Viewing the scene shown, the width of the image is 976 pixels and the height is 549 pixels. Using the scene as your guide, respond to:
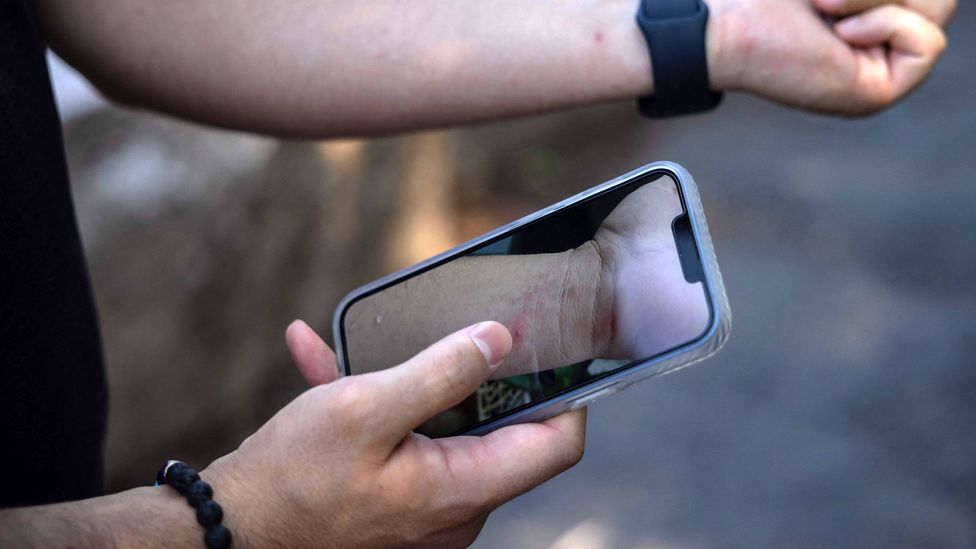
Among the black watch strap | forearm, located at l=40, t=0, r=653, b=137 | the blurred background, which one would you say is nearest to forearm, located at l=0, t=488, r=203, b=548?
forearm, located at l=40, t=0, r=653, b=137

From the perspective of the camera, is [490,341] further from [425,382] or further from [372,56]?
[372,56]

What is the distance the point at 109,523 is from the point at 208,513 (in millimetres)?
90

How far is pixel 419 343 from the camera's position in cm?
114

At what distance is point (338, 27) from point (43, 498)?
73 centimetres

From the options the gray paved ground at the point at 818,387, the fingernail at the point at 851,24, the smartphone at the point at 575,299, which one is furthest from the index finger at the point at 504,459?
the gray paved ground at the point at 818,387

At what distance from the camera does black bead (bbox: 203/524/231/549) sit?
34.7 inches

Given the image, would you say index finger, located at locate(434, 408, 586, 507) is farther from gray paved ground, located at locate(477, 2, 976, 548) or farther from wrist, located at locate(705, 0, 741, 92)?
gray paved ground, located at locate(477, 2, 976, 548)

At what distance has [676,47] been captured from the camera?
1271 millimetres

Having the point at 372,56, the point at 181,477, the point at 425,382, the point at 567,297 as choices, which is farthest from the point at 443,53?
the point at 181,477

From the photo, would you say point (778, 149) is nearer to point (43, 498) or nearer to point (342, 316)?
point (342, 316)

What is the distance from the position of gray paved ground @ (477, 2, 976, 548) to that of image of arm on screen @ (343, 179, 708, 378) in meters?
1.35

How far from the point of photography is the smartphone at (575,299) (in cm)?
98

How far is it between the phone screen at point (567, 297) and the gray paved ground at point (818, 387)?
4.43 ft

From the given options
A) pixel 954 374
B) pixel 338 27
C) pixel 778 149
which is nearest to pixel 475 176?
pixel 778 149
